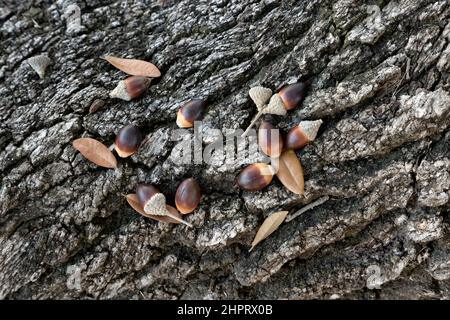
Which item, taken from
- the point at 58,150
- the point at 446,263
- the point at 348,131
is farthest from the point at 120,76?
the point at 446,263

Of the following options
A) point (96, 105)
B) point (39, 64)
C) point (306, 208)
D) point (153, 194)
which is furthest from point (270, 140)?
point (39, 64)

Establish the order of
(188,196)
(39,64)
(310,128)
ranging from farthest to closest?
(39,64)
(188,196)
(310,128)

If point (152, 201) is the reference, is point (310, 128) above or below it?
above

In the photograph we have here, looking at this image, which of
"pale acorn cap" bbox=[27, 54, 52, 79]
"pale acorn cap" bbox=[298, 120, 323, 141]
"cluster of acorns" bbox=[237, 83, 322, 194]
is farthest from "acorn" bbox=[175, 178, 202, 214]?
"pale acorn cap" bbox=[27, 54, 52, 79]

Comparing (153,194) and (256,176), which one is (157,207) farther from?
(256,176)

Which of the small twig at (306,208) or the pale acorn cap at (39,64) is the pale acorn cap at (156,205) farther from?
the pale acorn cap at (39,64)

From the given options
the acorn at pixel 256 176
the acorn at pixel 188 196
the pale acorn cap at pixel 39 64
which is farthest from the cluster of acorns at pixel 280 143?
the pale acorn cap at pixel 39 64

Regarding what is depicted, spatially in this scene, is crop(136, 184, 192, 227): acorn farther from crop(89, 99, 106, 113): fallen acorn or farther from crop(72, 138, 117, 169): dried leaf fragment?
crop(89, 99, 106, 113): fallen acorn
